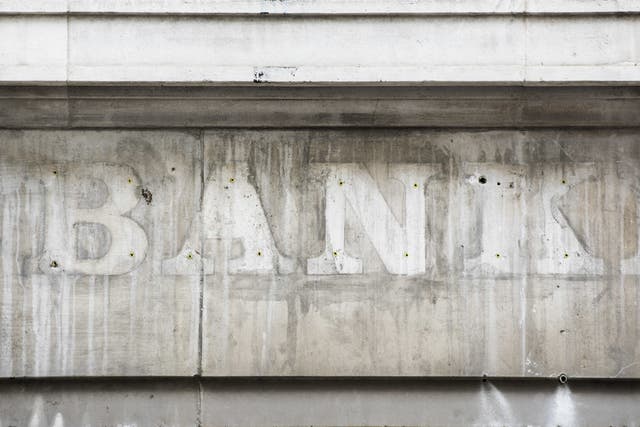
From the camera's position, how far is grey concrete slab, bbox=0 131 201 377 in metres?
7.13

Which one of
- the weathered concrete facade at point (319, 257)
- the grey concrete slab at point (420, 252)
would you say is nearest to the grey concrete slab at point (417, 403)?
the weathered concrete facade at point (319, 257)

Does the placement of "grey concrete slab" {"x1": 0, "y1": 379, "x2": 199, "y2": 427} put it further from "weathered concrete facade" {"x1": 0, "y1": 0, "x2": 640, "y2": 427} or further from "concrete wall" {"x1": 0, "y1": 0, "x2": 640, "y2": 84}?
"concrete wall" {"x1": 0, "y1": 0, "x2": 640, "y2": 84}

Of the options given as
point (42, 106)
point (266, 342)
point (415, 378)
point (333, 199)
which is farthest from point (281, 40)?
point (415, 378)

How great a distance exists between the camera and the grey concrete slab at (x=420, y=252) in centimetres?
713

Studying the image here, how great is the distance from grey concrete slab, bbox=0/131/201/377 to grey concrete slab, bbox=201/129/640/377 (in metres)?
0.33

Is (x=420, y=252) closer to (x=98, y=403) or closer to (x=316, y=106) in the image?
(x=316, y=106)

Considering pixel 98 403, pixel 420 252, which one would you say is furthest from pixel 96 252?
pixel 420 252

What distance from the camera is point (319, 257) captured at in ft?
23.6

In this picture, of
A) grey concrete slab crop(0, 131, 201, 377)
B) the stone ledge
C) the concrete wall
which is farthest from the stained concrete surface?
the concrete wall

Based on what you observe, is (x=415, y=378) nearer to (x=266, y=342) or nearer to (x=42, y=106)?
(x=266, y=342)

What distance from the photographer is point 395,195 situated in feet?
23.7

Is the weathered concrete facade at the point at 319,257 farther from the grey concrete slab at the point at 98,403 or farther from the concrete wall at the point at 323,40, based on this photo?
the concrete wall at the point at 323,40

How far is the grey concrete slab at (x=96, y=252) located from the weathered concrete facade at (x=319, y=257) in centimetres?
2

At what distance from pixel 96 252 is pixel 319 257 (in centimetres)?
234
